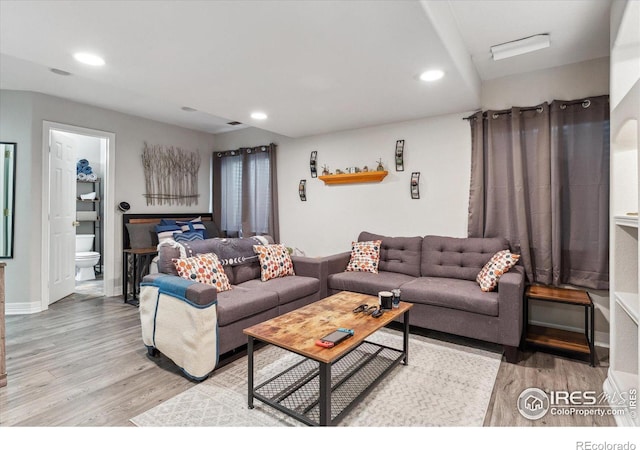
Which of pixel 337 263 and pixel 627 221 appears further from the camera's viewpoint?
pixel 337 263

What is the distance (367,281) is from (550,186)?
6.11 ft

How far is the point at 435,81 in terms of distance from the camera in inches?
105

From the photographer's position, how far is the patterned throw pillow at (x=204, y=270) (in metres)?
2.67

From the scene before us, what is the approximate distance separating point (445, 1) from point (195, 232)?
4.24 m

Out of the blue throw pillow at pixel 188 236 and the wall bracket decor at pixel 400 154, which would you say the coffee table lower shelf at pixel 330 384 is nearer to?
the wall bracket decor at pixel 400 154

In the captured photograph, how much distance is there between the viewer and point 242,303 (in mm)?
2541

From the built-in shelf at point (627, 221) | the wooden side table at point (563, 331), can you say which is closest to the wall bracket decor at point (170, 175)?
the wooden side table at point (563, 331)

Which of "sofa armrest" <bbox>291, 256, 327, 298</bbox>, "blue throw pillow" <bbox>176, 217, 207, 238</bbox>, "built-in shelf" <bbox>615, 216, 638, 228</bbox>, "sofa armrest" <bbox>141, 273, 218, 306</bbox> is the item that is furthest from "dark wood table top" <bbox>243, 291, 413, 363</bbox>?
"blue throw pillow" <bbox>176, 217, 207, 238</bbox>

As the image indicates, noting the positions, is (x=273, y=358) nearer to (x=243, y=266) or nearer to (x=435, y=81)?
(x=243, y=266)

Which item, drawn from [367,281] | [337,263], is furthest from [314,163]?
[367,281]

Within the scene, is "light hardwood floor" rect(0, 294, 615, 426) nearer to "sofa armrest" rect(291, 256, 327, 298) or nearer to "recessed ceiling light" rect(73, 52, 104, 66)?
"sofa armrest" rect(291, 256, 327, 298)

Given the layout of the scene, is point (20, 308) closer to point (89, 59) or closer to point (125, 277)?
point (125, 277)

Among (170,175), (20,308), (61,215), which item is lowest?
(20,308)

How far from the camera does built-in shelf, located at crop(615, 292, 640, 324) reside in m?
1.70
